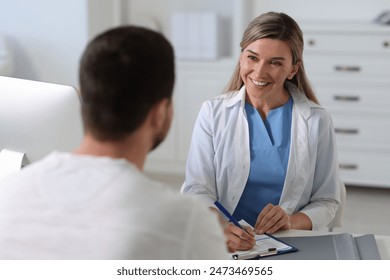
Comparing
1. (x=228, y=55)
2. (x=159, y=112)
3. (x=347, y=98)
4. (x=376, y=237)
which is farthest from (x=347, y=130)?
(x=159, y=112)

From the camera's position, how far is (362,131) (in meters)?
4.46

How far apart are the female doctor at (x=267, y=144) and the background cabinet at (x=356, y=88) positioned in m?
2.18

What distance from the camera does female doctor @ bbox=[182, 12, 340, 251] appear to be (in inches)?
86.2

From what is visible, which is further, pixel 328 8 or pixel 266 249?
pixel 328 8

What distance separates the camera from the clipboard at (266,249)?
5.74ft

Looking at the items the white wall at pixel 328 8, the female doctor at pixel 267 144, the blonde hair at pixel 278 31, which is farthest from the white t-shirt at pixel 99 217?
the white wall at pixel 328 8

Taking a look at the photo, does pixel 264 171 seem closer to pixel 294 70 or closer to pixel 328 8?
pixel 294 70

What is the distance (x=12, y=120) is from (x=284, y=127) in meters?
0.87

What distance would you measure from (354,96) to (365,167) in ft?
1.44

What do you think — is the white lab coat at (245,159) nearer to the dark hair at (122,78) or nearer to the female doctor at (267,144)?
the female doctor at (267,144)

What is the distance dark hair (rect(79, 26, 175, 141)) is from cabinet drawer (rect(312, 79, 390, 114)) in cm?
328

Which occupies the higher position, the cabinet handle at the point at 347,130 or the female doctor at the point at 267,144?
the female doctor at the point at 267,144

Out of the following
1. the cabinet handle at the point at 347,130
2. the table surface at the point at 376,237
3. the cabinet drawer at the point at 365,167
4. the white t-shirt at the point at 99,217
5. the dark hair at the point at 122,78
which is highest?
the dark hair at the point at 122,78

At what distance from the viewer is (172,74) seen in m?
1.29
